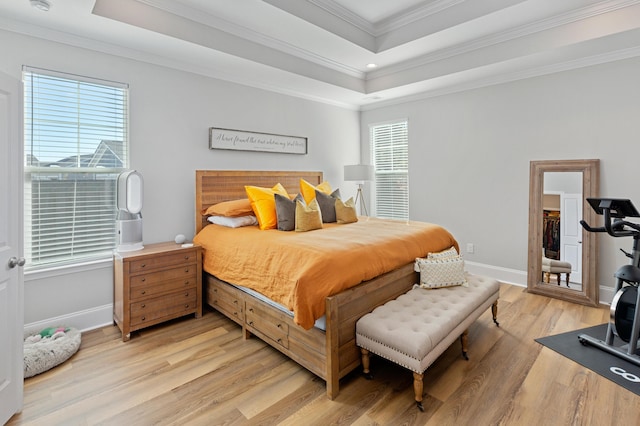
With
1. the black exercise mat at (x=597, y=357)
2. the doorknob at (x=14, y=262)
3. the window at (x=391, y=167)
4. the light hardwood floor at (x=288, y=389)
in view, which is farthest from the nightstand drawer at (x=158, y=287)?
the window at (x=391, y=167)

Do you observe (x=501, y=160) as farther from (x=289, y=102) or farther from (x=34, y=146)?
(x=34, y=146)

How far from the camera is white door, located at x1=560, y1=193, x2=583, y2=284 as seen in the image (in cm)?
359

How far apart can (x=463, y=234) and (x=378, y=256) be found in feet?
8.63

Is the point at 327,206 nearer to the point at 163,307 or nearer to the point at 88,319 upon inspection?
the point at 163,307

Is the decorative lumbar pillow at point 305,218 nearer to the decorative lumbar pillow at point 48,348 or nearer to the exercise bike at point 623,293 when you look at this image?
the decorative lumbar pillow at point 48,348

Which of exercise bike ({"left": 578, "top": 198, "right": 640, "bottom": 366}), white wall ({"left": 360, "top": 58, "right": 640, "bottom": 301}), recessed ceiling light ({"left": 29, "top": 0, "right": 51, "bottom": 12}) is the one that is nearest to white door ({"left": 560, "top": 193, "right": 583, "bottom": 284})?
white wall ({"left": 360, "top": 58, "right": 640, "bottom": 301})

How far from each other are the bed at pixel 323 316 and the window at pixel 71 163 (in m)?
1.03

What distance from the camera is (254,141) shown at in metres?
4.21

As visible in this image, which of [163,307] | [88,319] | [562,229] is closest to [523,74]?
[562,229]

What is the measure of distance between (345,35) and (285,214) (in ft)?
6.71

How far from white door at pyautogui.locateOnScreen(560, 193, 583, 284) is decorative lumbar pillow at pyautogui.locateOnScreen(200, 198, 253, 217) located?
3526 mm

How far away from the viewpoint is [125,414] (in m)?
1.92

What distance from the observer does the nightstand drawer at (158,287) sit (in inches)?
111

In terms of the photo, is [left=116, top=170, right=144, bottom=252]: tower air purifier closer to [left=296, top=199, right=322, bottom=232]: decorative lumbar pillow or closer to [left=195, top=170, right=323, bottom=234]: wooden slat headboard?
[left=195, top=170, right=323, bottom=234]: wooden slat headboard
